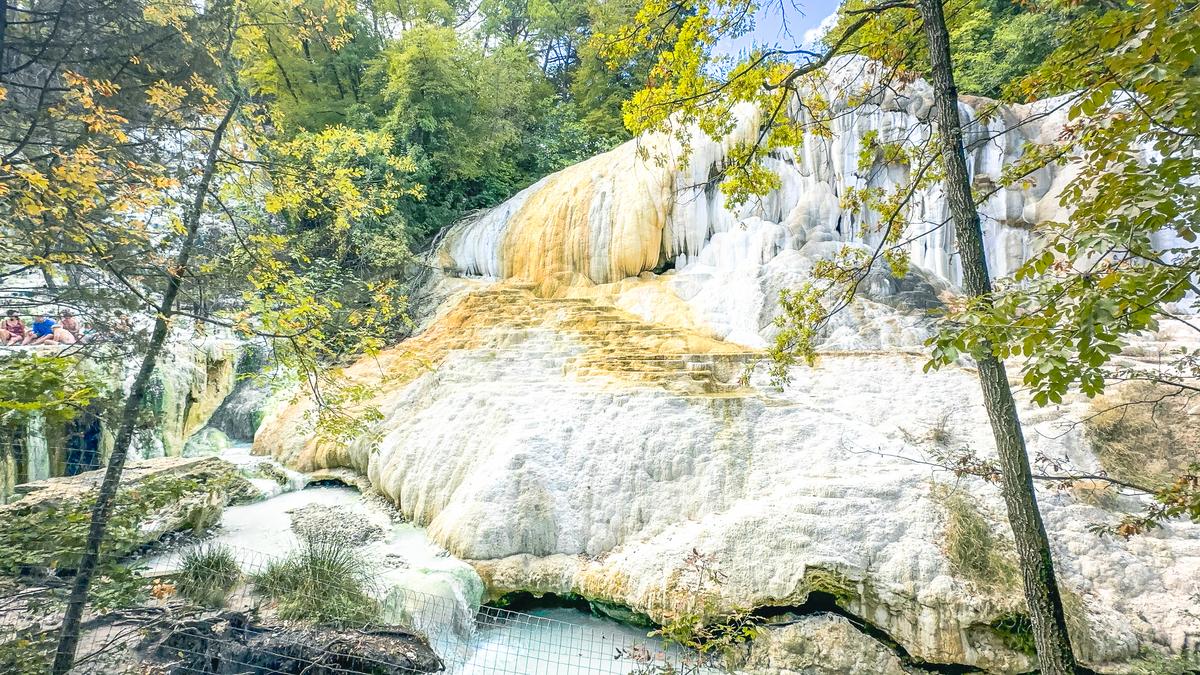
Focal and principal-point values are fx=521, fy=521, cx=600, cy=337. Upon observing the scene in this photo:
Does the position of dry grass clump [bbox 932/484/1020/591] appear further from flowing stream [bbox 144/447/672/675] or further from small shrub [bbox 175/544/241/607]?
small shrub [bbox 175/544/241/607]

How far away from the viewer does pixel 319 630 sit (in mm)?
3977

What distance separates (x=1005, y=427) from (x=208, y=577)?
607 cm

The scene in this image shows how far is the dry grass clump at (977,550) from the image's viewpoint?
13.5 ft

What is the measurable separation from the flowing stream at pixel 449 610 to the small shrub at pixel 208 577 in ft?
1.04

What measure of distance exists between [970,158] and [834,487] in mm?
7067

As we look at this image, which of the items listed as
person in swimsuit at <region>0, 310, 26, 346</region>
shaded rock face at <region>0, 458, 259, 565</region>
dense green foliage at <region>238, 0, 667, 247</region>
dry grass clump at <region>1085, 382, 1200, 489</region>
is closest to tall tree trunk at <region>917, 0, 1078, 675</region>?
dry grass clump at <region>1085, 382, 1200, 489</region>

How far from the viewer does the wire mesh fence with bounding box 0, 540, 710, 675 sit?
11.5 feet

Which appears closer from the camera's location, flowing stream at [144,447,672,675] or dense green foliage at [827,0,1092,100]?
flowing stream at [144,447,672,675]

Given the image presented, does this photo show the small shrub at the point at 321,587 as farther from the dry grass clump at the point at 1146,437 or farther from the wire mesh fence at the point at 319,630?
the dry grass clump at the point at 1146,437

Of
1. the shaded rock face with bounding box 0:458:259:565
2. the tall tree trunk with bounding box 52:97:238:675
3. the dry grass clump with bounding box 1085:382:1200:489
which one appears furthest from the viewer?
the dry grass clump with bounding box 1085:382:1200:489

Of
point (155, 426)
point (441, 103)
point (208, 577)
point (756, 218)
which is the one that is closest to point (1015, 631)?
point (208, 577)

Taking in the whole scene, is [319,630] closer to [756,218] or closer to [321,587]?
[321,587]

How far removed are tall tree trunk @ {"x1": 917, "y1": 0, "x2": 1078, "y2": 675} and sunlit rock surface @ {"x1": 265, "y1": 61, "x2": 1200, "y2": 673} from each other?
773mm

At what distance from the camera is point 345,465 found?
8.05m
